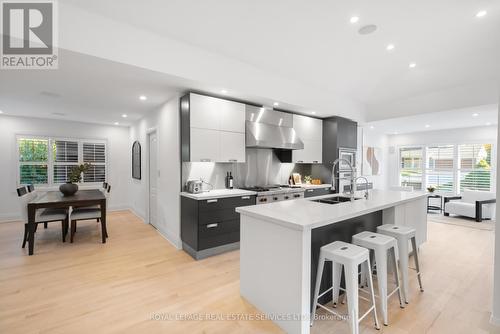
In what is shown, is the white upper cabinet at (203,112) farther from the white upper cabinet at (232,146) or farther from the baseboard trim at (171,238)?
the baseboard trim at (171,238)

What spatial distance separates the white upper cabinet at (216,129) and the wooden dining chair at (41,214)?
2693mm

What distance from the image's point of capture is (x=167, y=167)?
4055 mm

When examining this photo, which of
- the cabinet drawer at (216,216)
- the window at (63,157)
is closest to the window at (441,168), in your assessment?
the cabinet drawer at (216,216)

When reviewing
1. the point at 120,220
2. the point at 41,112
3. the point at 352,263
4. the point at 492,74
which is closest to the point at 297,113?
the point at 492,74

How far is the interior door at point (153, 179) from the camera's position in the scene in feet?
15.5

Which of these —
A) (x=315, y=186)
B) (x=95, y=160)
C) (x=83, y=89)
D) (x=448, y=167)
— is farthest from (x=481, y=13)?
(x=95, y=160)

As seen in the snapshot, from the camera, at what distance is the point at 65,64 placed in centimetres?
259

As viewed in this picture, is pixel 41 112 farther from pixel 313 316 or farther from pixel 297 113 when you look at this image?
pixel 313 316

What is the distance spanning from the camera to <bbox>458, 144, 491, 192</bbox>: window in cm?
656

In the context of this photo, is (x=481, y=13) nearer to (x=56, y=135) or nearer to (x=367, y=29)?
(x=367, y=29)

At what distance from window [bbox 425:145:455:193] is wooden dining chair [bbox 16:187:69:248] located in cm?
1025

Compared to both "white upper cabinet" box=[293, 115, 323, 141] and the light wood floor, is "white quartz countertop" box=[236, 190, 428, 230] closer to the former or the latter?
the light wood floor

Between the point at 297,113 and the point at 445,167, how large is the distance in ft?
19.8

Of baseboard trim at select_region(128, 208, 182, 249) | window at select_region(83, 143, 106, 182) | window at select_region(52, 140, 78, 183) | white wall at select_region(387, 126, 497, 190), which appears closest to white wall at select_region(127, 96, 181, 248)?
baseboard trim at select_region(128, 208, 182, 249)
